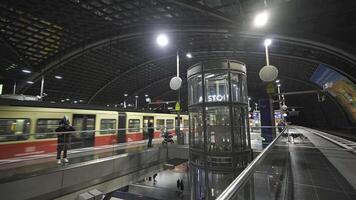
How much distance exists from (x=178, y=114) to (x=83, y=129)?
20.5 feet

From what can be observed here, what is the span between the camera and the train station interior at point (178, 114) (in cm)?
564

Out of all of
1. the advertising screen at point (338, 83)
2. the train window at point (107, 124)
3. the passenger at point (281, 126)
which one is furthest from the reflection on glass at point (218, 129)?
the advertising screen at point (338, 83)

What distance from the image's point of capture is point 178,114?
1398cm

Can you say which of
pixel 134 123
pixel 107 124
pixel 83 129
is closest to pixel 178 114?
pixel 134 123

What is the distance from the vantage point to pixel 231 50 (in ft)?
61.0

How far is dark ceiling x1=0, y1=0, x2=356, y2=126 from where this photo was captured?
33.3 feet

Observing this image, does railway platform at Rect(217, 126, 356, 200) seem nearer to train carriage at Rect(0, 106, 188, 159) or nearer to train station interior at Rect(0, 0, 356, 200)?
train station interior at Rect(0, 0, 356, 200)

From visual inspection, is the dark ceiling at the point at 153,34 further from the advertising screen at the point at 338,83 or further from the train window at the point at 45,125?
the train window at the point at 45,125

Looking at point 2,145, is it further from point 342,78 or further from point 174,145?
point 342,78

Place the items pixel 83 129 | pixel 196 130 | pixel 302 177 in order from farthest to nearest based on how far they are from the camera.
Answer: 1. pixel 83 129
2. pixel 196 130
3. pixel 302 177

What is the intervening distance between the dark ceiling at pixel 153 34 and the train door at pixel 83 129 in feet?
21.5

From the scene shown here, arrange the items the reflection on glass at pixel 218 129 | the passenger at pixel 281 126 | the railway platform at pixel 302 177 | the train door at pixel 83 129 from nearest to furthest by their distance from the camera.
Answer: the railway platform at pixel 302 177 → the reflection on glass at pixel 218 129 → the train door at pixel 83 129 → the passenger at pixel 281 126

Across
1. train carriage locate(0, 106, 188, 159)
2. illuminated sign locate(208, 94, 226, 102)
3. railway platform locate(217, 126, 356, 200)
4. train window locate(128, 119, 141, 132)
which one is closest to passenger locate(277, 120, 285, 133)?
railway platform locate(217, 126, 356, 200)

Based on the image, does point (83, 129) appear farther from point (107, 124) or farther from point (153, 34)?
point (153, 34)
